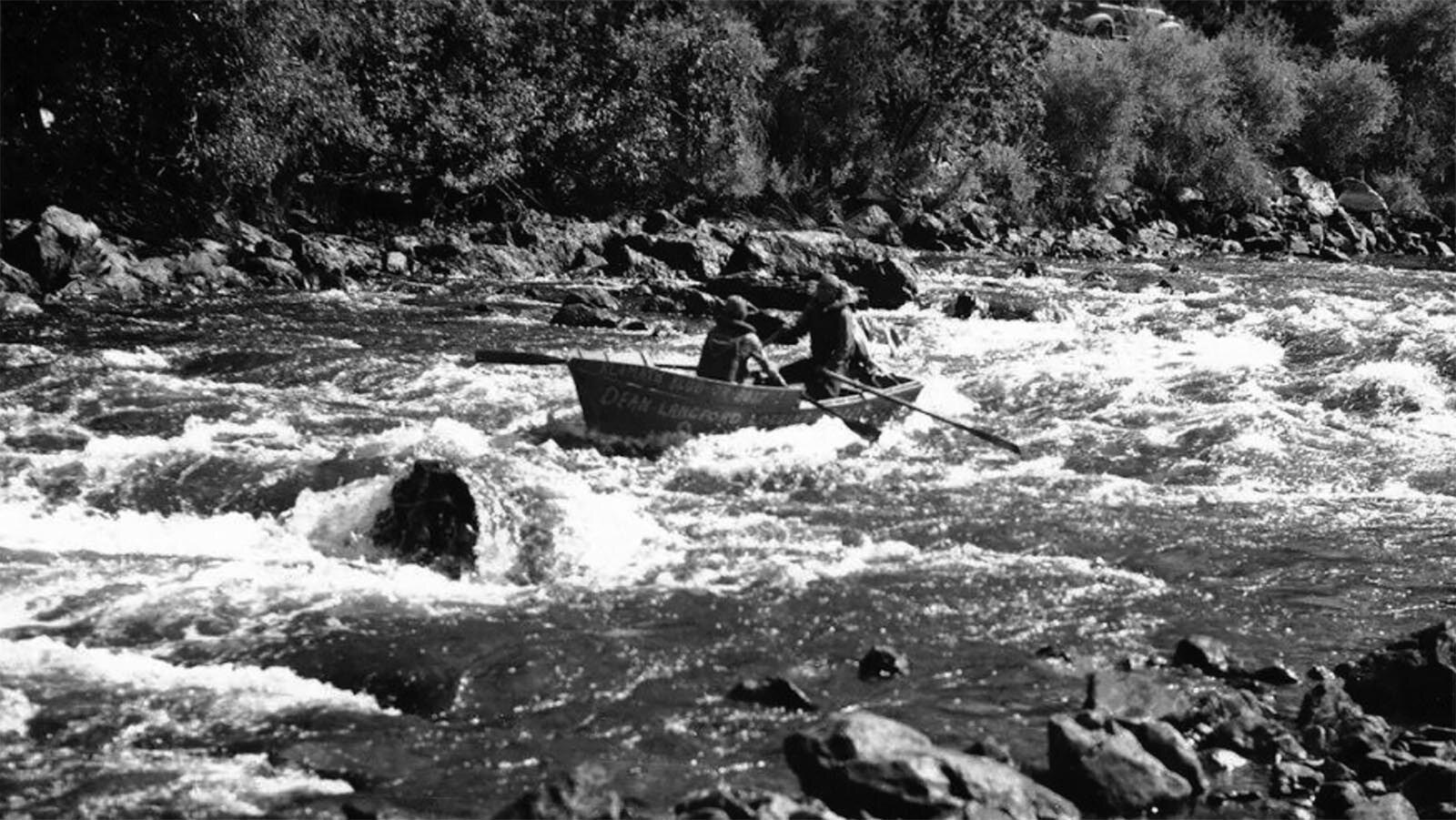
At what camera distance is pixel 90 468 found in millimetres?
12273

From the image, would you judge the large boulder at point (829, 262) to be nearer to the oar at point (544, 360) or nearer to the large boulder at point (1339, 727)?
the oar at point (544, 360)

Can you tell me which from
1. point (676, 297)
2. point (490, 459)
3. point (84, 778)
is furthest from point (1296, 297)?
point (84, 778)

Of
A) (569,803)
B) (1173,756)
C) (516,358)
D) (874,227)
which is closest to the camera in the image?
(569,803)

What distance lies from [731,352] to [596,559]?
4520 millimetres

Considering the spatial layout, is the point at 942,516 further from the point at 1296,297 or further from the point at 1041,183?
the point at 1041,183

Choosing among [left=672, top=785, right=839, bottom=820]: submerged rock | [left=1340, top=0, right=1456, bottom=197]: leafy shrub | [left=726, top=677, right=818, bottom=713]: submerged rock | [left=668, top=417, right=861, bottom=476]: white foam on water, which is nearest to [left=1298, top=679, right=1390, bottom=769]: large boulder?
[left=726, top=677, right=818, bottom=713]: submerged rock

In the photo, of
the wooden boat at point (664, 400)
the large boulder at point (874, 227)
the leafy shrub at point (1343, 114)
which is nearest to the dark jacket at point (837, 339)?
the wooden boat at point (664, 400)

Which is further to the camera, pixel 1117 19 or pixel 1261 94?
pixel 1117 19

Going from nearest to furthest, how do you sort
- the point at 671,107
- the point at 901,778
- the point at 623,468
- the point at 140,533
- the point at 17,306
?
1. the point at 901,778
2. the point at 140,533
3. the point at 623,468
4. the point at 17,306
5. the point at 671,107

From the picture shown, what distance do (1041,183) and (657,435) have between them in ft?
93.8

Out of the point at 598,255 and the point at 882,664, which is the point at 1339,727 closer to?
the point at 882,664

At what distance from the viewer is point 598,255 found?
2981 cm

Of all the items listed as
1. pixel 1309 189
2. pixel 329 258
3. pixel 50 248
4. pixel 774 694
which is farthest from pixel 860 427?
pixel 1309 189

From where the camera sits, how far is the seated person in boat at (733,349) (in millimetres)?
14758
